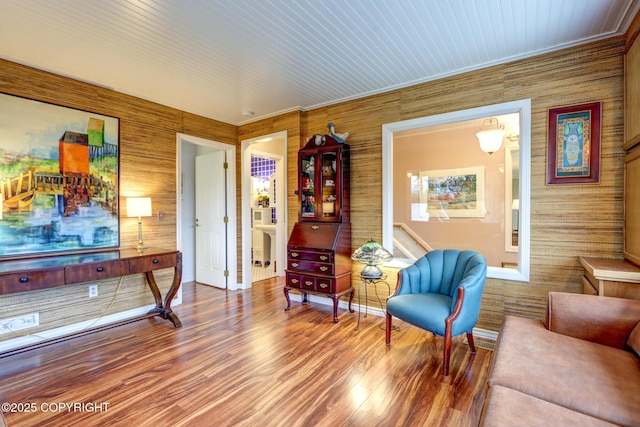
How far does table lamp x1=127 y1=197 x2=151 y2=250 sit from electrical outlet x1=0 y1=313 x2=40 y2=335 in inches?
40.3

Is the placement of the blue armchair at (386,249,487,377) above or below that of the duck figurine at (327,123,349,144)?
below

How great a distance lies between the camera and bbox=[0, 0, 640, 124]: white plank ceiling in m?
2.03

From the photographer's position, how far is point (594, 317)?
179 cm

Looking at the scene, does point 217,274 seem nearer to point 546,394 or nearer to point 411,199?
point 411,199

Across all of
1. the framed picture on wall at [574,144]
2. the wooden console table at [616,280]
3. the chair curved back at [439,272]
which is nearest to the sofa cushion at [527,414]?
the wooden console table at [616,280]

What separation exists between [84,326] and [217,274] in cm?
184

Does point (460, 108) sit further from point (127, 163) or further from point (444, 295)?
point (127, 163)

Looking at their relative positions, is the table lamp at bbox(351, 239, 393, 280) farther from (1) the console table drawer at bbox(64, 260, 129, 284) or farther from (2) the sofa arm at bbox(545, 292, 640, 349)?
(1) the console table drawer at bbox(64, 260, 129, 284)

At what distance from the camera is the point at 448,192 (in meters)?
4.84

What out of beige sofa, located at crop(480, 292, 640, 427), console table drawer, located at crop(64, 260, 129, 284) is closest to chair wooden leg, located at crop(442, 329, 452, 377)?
beige sofa, located at crop(480, 292, 640, 427)

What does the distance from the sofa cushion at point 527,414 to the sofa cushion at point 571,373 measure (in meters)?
0.08

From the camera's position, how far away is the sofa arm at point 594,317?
1.71 metres

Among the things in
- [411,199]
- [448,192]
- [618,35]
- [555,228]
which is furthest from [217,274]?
[618,35]

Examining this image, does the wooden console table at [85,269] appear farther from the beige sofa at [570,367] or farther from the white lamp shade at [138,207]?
the beige sofa at [570,367]
